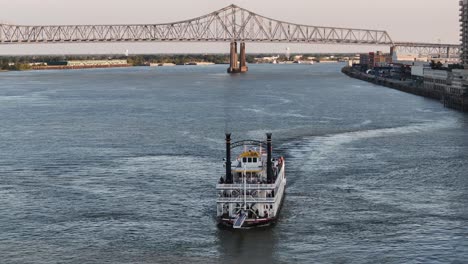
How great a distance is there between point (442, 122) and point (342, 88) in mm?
38573

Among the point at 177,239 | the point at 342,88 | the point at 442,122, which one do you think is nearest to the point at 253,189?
the point at 177,239

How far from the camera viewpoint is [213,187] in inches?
1104

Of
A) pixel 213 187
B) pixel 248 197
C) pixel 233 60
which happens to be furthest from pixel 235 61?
pixel 248 197

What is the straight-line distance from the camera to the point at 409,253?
816 inches

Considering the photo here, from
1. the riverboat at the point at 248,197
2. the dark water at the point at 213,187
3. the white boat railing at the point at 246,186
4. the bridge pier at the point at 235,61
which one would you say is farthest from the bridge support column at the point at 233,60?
the white boat railing at the point at 246,186

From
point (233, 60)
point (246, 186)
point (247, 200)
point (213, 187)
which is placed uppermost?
point (246, 186)

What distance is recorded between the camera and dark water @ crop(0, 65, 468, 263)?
2125 centimetres

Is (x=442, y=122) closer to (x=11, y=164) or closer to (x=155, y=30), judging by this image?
(x=11, y=164)

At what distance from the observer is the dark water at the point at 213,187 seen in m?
21.2

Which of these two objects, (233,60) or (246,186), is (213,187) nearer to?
(246,186)

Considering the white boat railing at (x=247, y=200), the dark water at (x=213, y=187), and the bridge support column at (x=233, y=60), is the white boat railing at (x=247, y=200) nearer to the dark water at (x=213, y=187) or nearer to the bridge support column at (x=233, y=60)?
the dark water at (x=213, y=187)


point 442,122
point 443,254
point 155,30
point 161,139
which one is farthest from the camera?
point 155,30

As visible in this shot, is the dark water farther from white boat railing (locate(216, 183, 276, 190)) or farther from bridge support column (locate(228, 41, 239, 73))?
bridge support column (locate(228, 41, 239, 73))

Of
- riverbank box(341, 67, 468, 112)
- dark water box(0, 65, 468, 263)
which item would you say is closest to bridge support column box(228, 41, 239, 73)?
riverbank box(341, 67, 468, 112)
